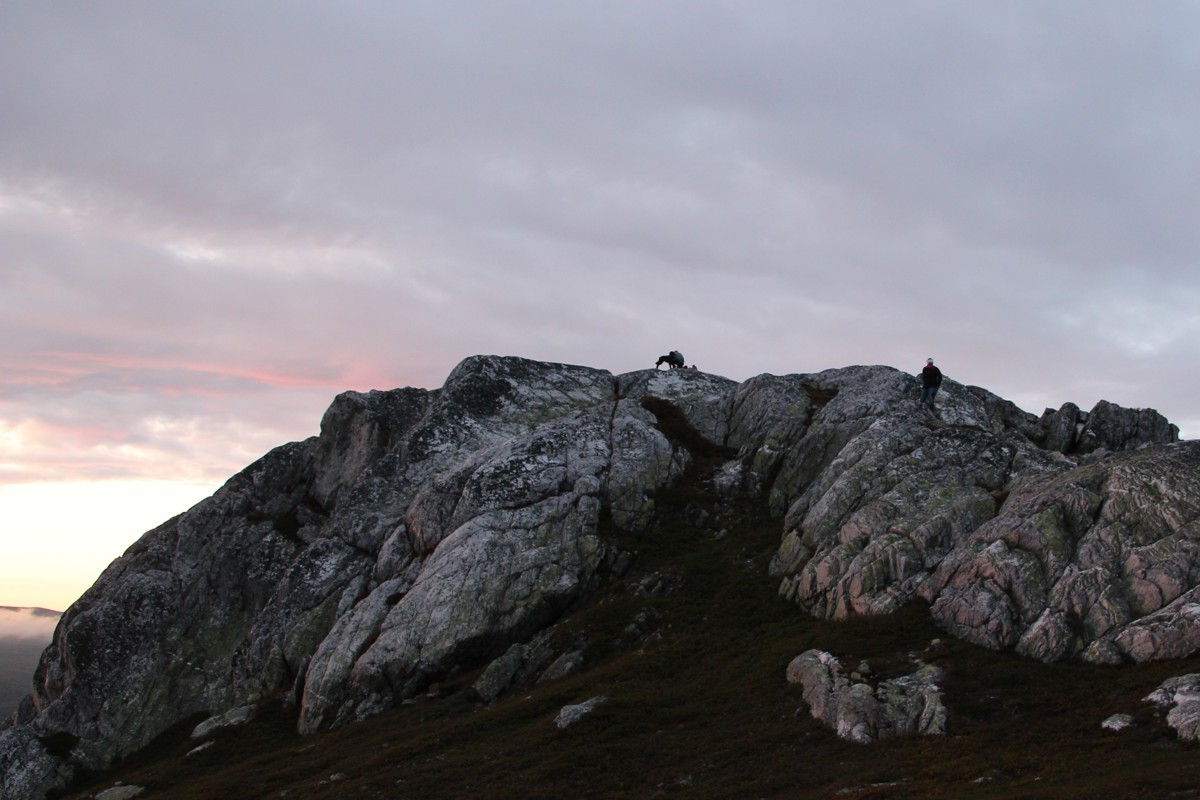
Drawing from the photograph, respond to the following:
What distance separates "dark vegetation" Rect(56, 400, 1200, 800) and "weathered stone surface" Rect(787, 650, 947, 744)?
2.35 ft

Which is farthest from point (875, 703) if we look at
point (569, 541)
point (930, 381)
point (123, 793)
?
point (123, 793)

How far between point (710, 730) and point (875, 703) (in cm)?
836

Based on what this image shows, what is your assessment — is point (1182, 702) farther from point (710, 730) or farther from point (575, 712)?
point (575, 712)

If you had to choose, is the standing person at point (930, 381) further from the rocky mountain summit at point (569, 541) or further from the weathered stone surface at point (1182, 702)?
the weathered stone surface at point (1182, 702)

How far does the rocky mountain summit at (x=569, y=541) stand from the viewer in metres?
46.8

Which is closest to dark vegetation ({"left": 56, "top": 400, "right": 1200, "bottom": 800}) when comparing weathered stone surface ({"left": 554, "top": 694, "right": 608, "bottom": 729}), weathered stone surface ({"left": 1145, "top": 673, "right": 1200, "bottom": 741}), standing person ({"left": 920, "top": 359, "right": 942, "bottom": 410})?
weathered stone surface ({"left": 1145, "top": 673, "right": 1200, "bottom": 741})

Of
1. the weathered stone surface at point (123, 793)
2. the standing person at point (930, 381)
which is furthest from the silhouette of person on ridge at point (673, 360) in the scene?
the weathered stone surface at point (123, 793)

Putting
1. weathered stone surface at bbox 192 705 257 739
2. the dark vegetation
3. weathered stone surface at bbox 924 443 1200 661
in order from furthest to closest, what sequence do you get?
weathered stone surface at bbox 192 705 257 739, weathered stone surface at bbox 924 443 1200 661, the dark vegetation

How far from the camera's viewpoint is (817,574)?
56.3 meters

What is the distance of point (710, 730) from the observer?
145 feet

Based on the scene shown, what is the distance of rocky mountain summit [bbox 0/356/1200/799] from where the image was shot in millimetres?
46750

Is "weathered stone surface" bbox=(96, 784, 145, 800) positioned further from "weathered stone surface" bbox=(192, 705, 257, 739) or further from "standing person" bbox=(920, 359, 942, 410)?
"standing person" bbox=(920, 359, 942, 410)

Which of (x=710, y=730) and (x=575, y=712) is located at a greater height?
(x=575, y=712)

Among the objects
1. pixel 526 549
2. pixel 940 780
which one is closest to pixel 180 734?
pixel 526 549
